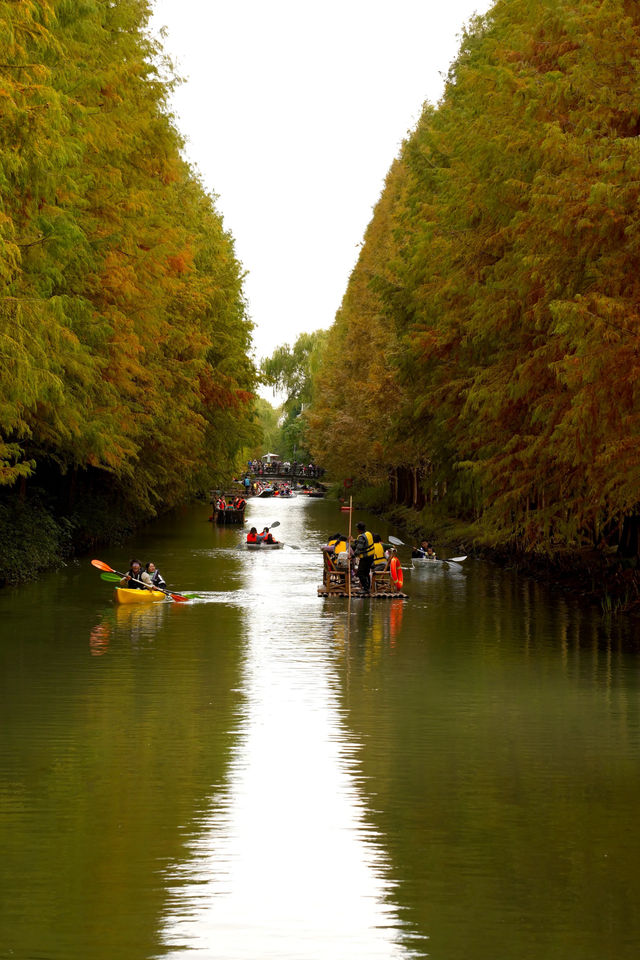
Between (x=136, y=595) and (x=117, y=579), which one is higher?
(x=117, y=579)

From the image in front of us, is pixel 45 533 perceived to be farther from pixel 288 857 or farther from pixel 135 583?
pixel 288 857

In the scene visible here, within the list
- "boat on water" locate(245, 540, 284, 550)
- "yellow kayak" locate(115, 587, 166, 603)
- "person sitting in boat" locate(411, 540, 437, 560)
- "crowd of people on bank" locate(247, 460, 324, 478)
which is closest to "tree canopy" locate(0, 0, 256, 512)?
"yellow kayak" locate(115, 587, 166, 603)

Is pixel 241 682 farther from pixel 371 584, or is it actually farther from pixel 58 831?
pixel 371 584

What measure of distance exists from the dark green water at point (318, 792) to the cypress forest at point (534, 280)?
3.62 metres

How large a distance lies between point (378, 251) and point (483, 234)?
37573 mm

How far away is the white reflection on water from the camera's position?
8273 mm

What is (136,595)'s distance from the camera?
2902cm

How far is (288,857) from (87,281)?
19715 millimetres

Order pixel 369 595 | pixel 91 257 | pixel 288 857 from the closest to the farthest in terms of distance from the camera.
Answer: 1. pixel 288 857
2. pixel 91 257
3. pixel 369 595

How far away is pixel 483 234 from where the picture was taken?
97.0ft

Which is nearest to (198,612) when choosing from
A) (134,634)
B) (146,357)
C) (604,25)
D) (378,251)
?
(134,634)

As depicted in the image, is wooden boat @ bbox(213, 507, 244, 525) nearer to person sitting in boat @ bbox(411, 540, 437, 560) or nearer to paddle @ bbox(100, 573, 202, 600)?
person sitting in boat @ bbox(411, 540, 437, 560)

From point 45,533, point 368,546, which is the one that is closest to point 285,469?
point 45,533

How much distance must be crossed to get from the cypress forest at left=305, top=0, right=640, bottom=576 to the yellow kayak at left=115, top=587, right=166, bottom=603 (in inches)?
301
